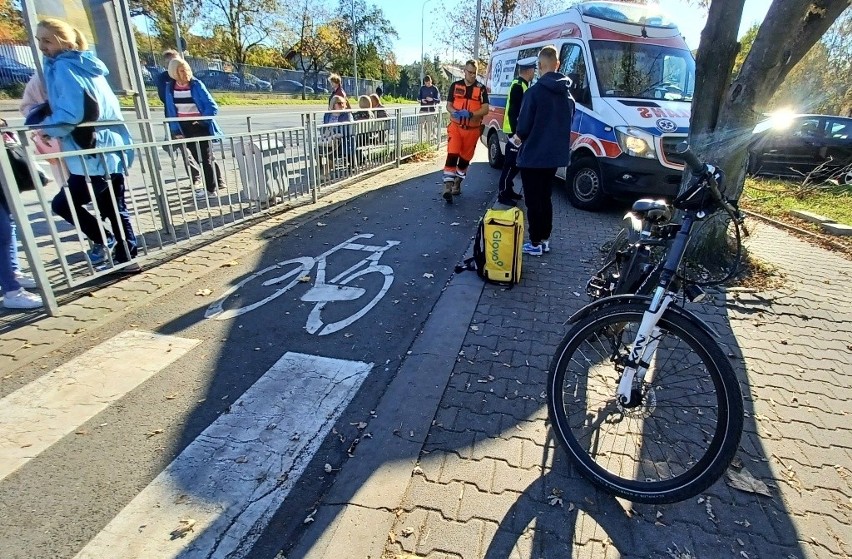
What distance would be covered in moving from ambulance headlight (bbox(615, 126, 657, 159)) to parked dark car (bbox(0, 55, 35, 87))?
31.7 metres

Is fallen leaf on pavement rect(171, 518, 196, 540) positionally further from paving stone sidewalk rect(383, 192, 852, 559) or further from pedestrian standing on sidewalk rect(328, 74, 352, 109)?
pedestrian standing on sidewalk rect(328, 74, 352, 109)

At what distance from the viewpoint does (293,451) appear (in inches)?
96.9

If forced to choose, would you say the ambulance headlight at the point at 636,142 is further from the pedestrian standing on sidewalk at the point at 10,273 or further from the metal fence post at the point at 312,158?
the pedestrian standing on sidewalk at the point at 10,273

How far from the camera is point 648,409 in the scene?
251cm

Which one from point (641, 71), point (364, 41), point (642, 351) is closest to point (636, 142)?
point (641, 71)

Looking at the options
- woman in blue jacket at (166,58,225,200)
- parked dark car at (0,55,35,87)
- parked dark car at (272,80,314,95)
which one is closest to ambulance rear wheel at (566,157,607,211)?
woman in blue jacket at (166,58,225,200)

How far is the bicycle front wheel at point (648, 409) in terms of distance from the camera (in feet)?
6.58

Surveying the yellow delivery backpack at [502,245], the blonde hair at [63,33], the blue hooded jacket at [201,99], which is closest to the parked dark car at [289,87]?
the blue hooded jacket at [201,99]

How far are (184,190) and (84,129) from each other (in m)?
4.55

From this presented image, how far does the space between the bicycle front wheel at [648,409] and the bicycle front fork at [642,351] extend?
0.03 m

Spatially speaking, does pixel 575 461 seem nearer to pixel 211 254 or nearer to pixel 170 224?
pixel 211 254

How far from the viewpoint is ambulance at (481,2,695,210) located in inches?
261

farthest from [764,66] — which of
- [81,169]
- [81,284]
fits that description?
[81,284]

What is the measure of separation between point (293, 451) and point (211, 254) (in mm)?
3390
